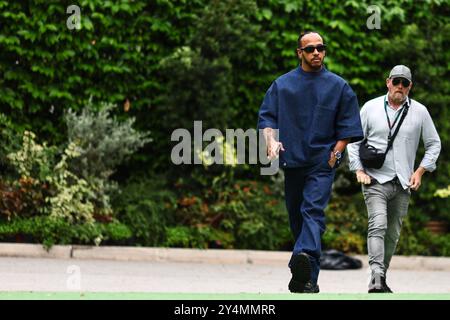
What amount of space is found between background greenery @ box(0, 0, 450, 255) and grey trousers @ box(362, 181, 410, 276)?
3.57 metres

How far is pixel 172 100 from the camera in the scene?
12.2 meters

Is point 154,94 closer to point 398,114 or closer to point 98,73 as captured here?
point 98,73

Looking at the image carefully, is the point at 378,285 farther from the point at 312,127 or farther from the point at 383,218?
the point at 312,127

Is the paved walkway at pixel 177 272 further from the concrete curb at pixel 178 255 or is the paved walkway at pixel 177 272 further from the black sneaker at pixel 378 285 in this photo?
the black sneaker at pixel 378 285

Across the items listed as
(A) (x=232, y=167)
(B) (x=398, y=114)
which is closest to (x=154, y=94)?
(A) (x=232, y=167)

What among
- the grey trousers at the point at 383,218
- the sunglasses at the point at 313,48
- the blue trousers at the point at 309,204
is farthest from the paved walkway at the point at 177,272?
the sunglasses at the point at 313,48

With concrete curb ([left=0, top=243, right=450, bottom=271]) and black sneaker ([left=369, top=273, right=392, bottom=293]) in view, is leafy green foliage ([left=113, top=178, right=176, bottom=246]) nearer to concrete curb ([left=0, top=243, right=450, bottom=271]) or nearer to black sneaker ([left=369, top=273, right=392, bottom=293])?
concrete curb ([left=0, top=243, right=450, bottom=271])

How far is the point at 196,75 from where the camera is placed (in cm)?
1216

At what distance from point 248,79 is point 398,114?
522 cm

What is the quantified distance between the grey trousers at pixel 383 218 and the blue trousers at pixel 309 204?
26.4 inches

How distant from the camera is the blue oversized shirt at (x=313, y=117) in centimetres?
716

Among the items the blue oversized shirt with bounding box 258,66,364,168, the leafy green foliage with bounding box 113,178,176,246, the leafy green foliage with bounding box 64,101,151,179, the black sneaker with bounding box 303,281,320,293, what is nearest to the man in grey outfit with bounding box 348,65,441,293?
the blue oversized shirt with bounding box 258,66,364,168

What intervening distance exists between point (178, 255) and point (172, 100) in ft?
7.08
